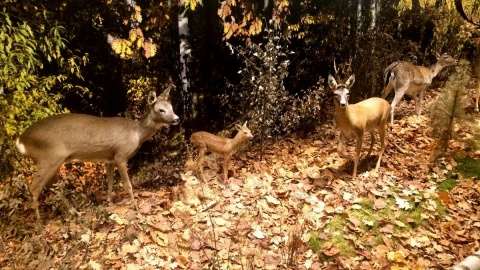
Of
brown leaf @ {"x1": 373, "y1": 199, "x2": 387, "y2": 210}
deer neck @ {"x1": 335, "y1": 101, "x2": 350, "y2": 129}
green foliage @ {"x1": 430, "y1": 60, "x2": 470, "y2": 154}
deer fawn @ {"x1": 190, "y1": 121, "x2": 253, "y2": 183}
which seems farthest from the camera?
green foliage @ {"x1": 430, "y1": 60, "x2": 470, "y2": 154}

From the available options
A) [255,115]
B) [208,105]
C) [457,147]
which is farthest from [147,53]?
[457,147]

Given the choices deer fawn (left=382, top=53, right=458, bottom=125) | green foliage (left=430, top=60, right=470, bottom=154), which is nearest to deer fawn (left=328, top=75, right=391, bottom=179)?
green foliage (left=430, top=60, right=470, bottom=154)

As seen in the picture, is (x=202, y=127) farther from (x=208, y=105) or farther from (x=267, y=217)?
(x=267, y=217)

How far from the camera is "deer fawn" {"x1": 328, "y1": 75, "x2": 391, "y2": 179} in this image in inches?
212

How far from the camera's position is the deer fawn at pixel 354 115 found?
5.38m

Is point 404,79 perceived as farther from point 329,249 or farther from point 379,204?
point 329,249

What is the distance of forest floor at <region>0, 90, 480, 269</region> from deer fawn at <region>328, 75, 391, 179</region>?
68cm

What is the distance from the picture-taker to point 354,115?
5691 mm

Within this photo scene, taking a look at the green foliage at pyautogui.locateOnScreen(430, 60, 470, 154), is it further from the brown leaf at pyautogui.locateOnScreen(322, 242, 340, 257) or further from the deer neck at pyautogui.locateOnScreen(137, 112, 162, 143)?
the deer neck at pyautogui.locateOnScreen(137, 112, 162, 143)

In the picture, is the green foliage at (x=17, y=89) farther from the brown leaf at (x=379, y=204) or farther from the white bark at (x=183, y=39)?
the brown leaf at (x=379, y=204)

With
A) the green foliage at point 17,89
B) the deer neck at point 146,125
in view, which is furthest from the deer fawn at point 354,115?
the green foliage at point 17,89

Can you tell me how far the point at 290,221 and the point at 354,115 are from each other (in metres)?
1.91

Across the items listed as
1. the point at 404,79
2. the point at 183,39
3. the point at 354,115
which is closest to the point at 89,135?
the point at 183,39

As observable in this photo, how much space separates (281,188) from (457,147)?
359cm
